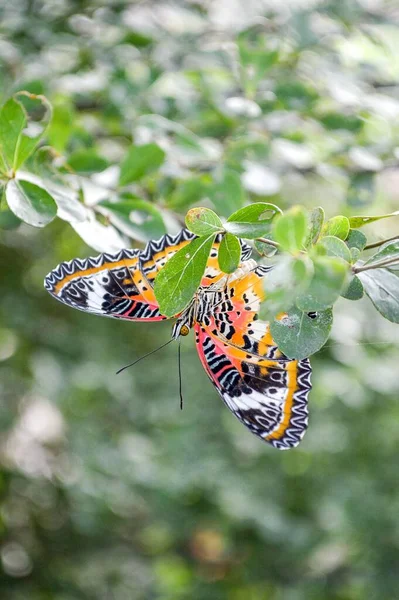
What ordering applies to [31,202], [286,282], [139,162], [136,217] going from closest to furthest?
[286,282] → [31,202] → [136,217] → [139,162]

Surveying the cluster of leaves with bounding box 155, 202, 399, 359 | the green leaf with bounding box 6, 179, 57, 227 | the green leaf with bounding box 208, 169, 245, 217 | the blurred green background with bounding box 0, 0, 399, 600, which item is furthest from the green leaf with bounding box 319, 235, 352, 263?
the blurred green background with bounding box 0, 0, 399, 600

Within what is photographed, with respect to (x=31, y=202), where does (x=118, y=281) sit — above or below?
below

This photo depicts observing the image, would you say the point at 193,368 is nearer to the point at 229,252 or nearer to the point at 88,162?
the point at 88,162

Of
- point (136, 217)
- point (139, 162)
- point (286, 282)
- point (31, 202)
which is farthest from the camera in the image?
point (139, 162)

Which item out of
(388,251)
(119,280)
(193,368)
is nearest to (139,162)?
(119,280)

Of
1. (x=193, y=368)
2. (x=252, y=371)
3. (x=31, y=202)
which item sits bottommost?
(x=193, y=368)

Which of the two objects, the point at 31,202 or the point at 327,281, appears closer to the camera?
the point at 327,281

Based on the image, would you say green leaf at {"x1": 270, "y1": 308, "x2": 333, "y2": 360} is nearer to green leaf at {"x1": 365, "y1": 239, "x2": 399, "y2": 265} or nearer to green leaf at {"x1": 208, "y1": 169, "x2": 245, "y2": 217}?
green leaf at {"x1": 365, "y1": 239, "x2": 399, "y2": 265}

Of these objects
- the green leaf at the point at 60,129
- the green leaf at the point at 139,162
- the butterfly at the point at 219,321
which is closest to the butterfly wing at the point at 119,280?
the butterfly at the point at 219,321
